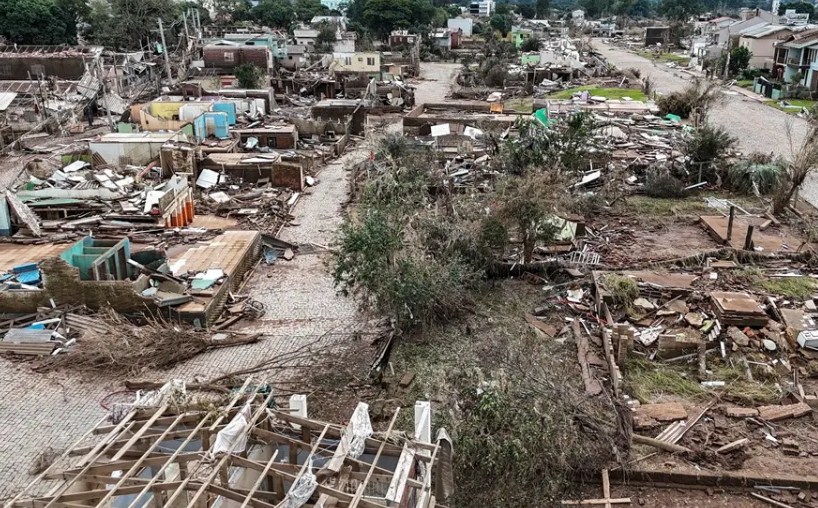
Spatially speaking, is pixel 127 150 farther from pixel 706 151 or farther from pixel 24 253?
pixel 706 151

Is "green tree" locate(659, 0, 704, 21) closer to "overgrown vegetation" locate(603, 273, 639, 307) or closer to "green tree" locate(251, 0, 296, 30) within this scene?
"green tree" locate(251, 0, 296, 30)

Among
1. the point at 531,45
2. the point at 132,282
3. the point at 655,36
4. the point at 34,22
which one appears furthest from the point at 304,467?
the point at 655,36

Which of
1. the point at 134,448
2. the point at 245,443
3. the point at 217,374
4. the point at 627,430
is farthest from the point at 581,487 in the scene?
the point at 217,374

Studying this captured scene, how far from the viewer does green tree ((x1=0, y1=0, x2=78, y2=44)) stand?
54625mm

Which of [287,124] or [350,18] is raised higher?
[350,18]

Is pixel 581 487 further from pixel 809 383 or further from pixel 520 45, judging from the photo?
pixel 520 45

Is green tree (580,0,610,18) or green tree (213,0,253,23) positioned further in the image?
green tree (580,0,610,18)

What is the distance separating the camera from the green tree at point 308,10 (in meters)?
85.8

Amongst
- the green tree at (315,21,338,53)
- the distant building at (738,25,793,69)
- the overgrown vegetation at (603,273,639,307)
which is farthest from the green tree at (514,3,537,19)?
the overgrown vegetation at (603,273,639,307)

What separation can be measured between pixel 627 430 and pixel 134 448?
638 centimetres

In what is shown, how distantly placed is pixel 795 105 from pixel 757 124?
641cm

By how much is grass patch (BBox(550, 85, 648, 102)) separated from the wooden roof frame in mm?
35929

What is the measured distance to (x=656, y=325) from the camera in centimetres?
1221

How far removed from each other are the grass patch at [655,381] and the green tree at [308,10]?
3220 inches
